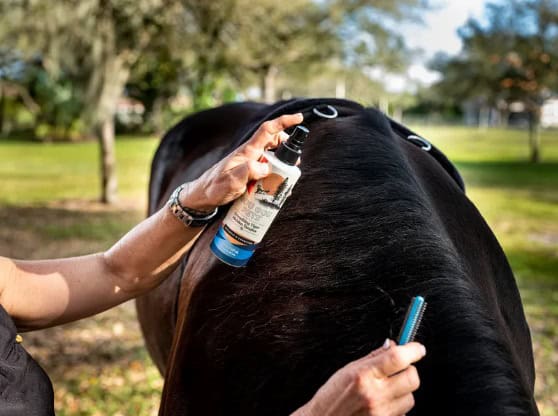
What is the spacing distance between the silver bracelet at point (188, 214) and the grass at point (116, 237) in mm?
2934

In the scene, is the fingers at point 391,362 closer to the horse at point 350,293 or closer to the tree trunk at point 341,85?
the horse at point 350,293

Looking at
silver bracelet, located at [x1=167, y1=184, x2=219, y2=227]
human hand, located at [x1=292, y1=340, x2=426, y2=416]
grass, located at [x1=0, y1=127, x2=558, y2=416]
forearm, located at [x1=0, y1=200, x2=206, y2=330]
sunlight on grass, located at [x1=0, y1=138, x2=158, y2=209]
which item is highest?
silver bracelet, located at [x1=167, y1=184, x2=219, y2=227]

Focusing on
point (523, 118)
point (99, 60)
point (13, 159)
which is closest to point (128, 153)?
point (13, 159)

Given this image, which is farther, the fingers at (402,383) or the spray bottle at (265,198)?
the spray bottle at (265,198)

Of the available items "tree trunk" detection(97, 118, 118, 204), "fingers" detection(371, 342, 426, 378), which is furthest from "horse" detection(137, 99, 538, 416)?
"tree trunk" detection(97, 118, 118, 204)

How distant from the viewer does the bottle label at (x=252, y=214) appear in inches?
52.3

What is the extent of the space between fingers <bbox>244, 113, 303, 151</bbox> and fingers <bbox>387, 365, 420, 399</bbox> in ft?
2.07

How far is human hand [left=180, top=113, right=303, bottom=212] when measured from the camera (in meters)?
1.37

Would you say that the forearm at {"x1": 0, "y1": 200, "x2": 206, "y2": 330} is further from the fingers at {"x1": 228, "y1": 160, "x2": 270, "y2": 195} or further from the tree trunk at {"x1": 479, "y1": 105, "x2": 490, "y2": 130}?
the tree trunk at {"x1": 479, "y1": 105, "x2": 490, "y2": 130}

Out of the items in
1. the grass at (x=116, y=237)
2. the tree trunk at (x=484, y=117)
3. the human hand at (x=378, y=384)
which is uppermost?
the human hand at (x=378, y=384)

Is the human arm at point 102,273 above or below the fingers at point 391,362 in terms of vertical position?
below

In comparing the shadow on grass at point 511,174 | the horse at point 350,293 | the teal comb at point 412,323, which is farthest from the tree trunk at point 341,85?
the teal comb at point 412,323

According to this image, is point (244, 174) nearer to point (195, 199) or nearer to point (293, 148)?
point (293, 148)

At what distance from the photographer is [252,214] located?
1.34 metres
